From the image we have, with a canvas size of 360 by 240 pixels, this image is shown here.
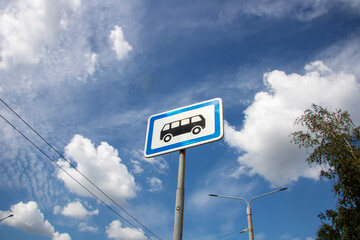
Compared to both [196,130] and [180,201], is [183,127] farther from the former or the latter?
[180,201]

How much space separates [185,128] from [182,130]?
4 cm

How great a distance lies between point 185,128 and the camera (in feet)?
8.90

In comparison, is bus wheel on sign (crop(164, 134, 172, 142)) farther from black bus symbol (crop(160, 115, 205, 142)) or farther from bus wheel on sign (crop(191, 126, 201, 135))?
bus wheel on sign (crop(191, 126, 201, 135))

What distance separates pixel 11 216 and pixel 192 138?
26.3 m

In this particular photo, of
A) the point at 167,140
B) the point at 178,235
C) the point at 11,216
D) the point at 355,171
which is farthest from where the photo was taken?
the point at 11,216

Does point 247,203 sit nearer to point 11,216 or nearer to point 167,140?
point 167,140

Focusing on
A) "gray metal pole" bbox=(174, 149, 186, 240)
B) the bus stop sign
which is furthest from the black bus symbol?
"gray metal pole" bbox=(174, 149, 186, 240)

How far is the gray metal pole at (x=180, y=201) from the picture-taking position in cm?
205

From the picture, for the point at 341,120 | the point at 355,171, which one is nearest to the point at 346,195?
the point at 355,171

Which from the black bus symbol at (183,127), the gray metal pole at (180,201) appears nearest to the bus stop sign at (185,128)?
the black bus symbol at (183,127)

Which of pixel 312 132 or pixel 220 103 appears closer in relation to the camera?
pixel 220 103

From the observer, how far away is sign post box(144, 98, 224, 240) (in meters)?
2.51

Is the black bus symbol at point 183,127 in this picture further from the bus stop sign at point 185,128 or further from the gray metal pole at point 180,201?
the gray metal pole at point 180,201

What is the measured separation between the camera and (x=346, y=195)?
12984 mm
